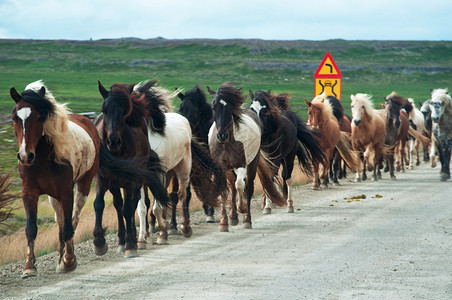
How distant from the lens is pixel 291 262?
910 cm

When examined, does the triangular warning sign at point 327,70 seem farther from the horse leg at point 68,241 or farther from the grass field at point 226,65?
the grass field at point 226,65

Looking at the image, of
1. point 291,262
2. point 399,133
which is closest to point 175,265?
point 291,262

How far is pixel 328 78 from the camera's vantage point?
21547mm

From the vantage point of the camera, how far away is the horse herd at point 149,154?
27.7 ft

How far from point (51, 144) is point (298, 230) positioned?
16.0ft

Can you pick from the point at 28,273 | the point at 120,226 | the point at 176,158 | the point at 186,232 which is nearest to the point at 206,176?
the point at 176,158

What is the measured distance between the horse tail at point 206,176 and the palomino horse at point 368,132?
30.5 feet

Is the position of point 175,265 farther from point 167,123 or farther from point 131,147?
point 167,123

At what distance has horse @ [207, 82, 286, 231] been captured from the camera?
11766 mm

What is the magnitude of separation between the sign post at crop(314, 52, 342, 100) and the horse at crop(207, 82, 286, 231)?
8449 mm

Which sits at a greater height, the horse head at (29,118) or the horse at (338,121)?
the horse head at (29,118)

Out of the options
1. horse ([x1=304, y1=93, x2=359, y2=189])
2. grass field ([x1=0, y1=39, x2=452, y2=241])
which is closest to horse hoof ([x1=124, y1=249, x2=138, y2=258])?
horse ([x1=304, y1=93, x2=359, y2=189])

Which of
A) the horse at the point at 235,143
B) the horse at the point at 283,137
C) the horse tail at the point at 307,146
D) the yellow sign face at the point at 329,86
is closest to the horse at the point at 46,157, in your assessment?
the horse at the point at 235,143

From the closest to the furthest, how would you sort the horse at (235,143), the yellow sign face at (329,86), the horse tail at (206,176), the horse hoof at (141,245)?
the horse hoof at (141,245) → the horse at (235,143) → the horse tail at (206,176) → the yellow sign face at (329,86)
